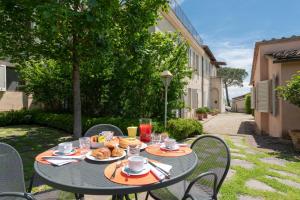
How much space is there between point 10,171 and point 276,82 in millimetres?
9194

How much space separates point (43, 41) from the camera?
7.04 metres

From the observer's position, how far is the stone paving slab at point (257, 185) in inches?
161

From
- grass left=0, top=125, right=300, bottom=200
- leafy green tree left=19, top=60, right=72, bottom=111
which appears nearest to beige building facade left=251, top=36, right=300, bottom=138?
grass left=0, top=125, right=300, bottom=200

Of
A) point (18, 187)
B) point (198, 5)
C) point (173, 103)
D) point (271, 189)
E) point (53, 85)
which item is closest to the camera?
point (18, 187)

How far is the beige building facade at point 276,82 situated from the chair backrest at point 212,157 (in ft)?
22.0

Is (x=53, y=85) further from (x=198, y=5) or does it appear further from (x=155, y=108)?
(x=198, y=5)

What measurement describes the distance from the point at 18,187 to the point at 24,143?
6.26m

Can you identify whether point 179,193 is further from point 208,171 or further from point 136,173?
point 136,173

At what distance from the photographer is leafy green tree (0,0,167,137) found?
5484 mm

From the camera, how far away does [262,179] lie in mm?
4547

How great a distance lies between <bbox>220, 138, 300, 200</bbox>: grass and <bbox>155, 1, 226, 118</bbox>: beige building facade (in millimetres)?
5397

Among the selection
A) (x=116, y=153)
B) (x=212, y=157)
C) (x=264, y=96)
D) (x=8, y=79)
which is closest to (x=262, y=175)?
(x=212, y=157)

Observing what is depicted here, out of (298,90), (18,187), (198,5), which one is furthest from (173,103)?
(198,5)

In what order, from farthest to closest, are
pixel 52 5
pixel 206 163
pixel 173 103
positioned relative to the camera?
pixel 173 103 < pixel 52 5 < pixel 206 163
